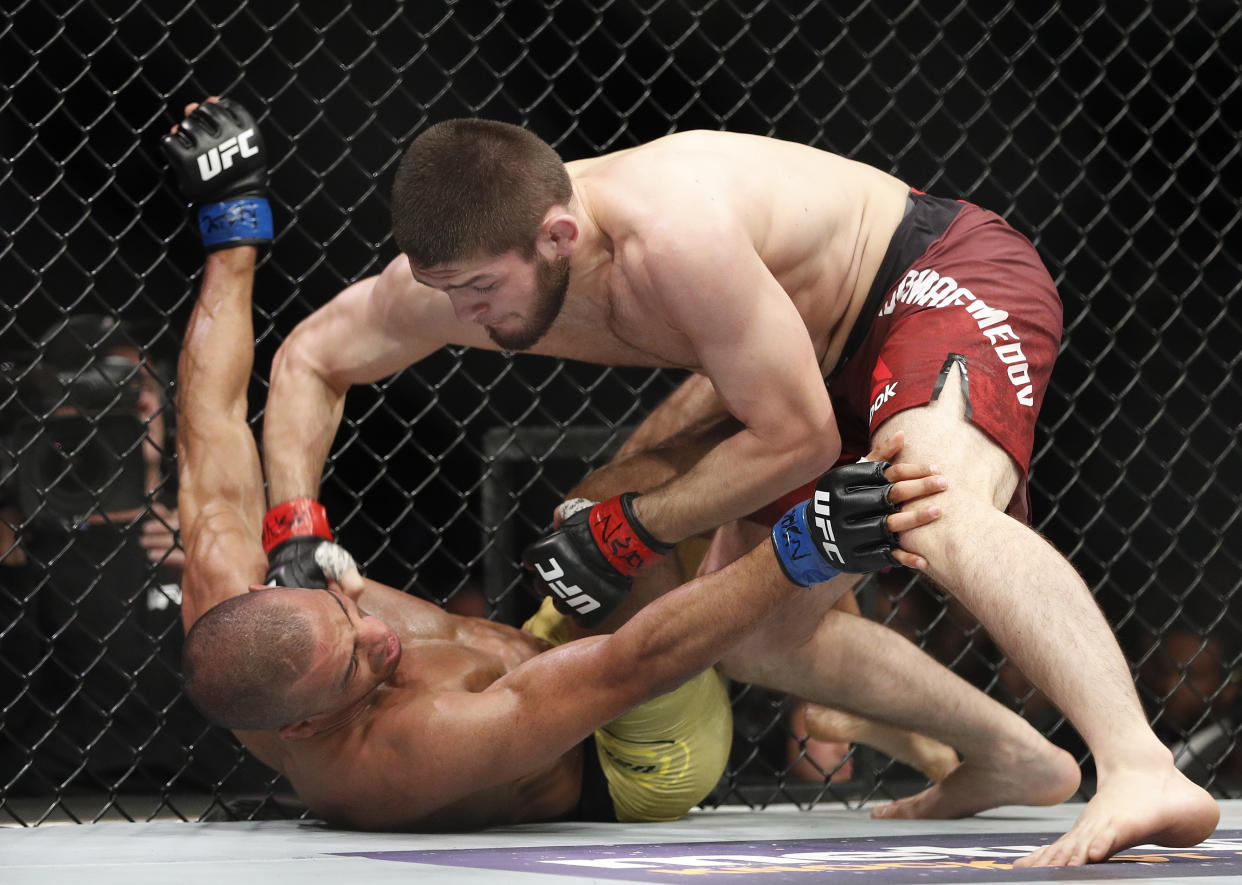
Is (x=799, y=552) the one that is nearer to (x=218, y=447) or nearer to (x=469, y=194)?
(x=469, y=194)

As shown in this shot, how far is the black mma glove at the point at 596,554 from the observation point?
199 cm

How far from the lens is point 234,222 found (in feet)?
7.95

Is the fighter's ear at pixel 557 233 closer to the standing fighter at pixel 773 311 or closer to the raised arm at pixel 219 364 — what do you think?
the standing fighter at pixel 773 311

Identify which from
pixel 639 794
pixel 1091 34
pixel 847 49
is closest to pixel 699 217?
pixel 639 794

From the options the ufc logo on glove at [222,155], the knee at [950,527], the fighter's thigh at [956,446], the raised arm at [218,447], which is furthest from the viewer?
the ufc logo on glove at [222,155]

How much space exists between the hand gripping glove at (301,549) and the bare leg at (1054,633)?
0.94m

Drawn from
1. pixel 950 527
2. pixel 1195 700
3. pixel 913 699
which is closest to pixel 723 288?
pixel 950 527

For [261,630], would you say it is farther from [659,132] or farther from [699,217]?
[659,132]

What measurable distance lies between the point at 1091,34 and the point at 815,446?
8.28ft

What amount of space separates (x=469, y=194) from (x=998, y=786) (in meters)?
1.33

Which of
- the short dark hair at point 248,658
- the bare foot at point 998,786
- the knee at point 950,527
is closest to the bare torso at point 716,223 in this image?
the knee at point 950,527

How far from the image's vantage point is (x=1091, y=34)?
3.83 meters

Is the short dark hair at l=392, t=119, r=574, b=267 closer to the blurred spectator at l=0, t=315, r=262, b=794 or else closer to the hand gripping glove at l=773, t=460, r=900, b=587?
the hand gripping glove at l=773, t=460, r=900, b=587

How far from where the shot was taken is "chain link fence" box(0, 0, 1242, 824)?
306 cm
